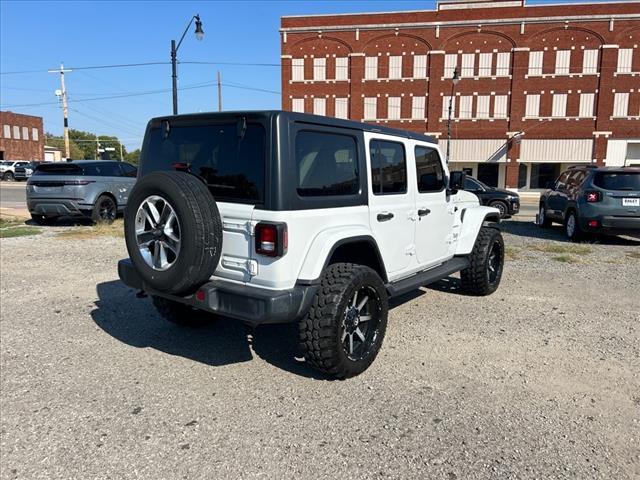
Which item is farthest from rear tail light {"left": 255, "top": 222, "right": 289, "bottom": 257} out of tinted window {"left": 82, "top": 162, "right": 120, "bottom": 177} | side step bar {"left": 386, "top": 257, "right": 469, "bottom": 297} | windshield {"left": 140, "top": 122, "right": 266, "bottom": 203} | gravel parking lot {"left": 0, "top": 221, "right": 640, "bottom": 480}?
tinted window {"left": 82, "top": 162, "right": 120, "bottom": 177}

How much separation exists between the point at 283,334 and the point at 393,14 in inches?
1540

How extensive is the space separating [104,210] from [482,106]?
33669 mm

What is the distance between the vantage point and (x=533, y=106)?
38312 millimetres

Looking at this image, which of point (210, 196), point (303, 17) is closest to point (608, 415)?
point (210, 196)

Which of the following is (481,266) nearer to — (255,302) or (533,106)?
(255,302)

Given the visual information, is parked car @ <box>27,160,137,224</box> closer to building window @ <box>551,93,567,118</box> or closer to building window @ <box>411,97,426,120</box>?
building window @ <box>411,97,426,120</box>

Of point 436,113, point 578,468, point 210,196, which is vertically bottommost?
point 578,468

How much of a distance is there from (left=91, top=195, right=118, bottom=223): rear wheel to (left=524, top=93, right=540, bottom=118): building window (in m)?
34.4

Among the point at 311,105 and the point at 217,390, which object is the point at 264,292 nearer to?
the point at 217,390

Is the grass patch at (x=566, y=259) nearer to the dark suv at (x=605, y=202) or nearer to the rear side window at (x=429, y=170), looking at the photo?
the dark suv at (x=605, y=202)

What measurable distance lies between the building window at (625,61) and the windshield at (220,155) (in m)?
41.6

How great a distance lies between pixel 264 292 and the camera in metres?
3.42

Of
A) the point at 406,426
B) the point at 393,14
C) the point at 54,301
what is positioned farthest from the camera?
the point at 393,14

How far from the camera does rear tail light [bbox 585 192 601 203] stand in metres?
10.3
